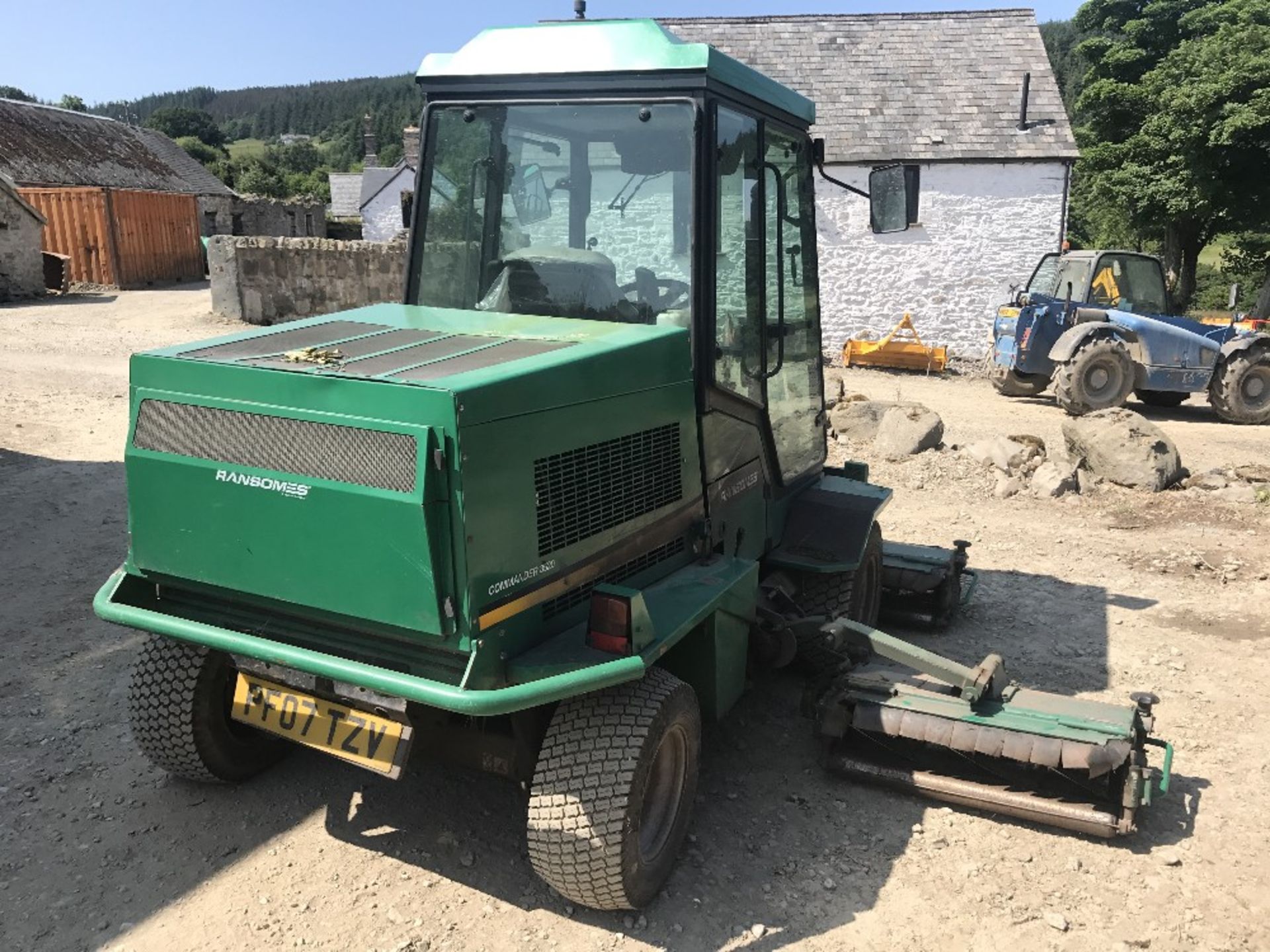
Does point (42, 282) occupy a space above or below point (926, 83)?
below

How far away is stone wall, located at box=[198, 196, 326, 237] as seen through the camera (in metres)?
31.9

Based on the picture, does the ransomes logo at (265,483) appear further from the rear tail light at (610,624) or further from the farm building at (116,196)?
the farm building at (116,196)

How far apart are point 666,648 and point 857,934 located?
117cm

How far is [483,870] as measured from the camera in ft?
12.1

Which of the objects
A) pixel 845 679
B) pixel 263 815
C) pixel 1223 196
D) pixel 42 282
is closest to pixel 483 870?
pixel 263 815

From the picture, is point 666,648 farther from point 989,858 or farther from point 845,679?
point 989,858

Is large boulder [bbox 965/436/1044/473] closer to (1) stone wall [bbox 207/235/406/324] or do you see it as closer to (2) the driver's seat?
(2) the driver's seat

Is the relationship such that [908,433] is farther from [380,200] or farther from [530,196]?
[380,200]

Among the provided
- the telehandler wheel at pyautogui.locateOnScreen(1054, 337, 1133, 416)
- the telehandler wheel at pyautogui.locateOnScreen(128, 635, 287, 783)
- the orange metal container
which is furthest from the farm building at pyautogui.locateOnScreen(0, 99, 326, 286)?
the telehandler wheel at pyautogui.locateOnScreen(128, 635, 287, 783)

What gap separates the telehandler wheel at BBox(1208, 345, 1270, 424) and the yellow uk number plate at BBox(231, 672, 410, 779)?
13214 mm

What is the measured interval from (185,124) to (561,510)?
105751 mm

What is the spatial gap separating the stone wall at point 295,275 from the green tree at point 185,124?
84.5m

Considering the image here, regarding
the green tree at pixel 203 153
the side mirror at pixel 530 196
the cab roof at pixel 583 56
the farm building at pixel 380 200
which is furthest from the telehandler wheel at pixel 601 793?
the green tree at pixel 203 153

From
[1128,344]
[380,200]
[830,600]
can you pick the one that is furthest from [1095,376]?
[380,200]
